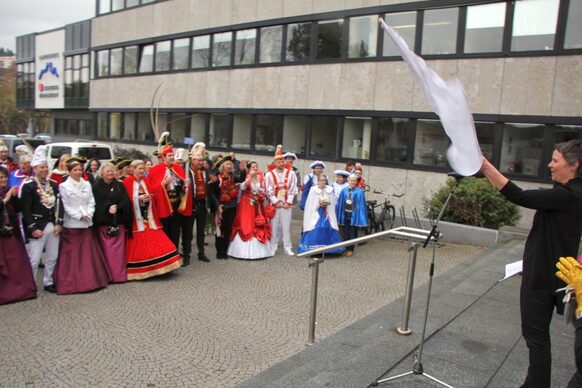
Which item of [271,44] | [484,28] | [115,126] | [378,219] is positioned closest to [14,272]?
[378,219]

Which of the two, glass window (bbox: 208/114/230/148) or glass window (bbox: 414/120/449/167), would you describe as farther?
glass window (bbox: 208/114/230/148)

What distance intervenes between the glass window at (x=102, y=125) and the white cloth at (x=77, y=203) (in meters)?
18.4

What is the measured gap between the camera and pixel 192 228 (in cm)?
853

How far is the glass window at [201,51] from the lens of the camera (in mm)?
18578

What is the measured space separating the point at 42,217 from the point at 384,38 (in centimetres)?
1044

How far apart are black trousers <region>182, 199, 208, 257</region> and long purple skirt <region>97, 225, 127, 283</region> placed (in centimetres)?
140

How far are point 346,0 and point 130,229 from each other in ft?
34.1

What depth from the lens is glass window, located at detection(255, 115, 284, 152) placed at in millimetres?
16281

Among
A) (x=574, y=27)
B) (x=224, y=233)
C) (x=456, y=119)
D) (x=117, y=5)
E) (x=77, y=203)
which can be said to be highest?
(x=117, y=5)

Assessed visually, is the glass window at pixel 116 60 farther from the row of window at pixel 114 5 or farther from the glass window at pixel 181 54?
the glass window at pixel 181 54

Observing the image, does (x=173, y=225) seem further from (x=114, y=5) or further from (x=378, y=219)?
(x=114, y=5)

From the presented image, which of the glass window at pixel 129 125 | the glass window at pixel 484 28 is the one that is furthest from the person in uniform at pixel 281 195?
the glass window at pixel 129 125

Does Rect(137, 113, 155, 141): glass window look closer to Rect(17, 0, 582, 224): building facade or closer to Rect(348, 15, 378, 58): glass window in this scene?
Rect(17, 0, 582, 224): building facade

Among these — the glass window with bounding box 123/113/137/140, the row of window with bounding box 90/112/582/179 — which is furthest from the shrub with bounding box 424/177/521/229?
the glass window with bounding box 123/113/137/140
